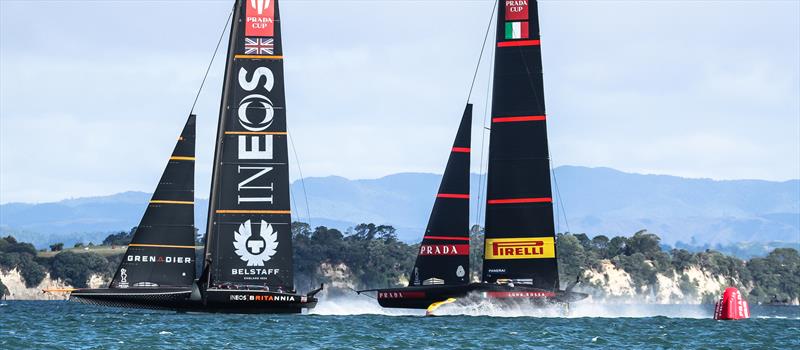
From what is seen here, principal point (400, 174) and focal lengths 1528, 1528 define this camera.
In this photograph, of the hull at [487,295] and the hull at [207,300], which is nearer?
the hull at [207,300]

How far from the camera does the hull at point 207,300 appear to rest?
58.4 metres

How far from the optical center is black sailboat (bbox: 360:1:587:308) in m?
62.1

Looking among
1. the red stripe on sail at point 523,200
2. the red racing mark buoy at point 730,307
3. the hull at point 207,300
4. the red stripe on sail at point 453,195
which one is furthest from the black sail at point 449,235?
the red racing mark buoy at point 730,307

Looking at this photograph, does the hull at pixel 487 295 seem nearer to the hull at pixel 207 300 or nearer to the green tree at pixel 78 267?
the hull at pixel 207 300

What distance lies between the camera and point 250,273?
60.2 meters

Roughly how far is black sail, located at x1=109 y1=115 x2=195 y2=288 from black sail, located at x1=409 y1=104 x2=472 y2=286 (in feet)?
33.9

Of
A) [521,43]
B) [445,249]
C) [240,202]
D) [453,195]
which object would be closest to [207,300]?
[240,202]

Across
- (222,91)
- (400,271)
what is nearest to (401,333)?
(222,91)

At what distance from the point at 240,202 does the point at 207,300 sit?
416 cm

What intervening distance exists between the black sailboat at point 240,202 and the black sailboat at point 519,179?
8.57 metres

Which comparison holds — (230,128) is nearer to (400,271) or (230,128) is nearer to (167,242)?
(167,242)

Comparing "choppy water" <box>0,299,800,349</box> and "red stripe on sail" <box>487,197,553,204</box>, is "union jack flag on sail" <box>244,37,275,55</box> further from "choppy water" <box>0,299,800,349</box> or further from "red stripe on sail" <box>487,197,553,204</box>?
"red stripe on sail" <box>487,197,553,204</box>

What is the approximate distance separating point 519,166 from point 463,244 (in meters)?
5.08

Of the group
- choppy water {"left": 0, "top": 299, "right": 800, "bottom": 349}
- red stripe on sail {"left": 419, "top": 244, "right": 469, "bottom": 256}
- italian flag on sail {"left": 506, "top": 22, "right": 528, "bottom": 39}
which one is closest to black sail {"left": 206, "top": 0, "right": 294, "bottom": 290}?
choppy water {"left": 0, "top": 299, "right": 800, "bottom": 349}
